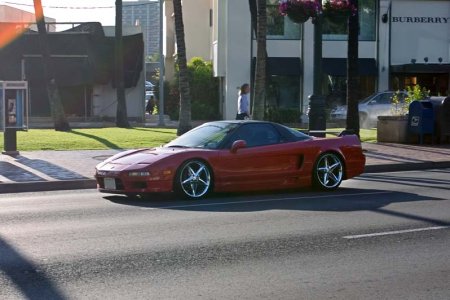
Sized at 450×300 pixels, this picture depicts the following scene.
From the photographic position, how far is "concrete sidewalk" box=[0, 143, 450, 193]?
44.5 feet

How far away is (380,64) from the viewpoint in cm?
3684

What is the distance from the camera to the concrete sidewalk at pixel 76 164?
44.5 feet

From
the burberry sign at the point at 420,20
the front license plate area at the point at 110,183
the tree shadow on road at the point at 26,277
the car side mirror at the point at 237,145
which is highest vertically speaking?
the burberry sign at the point at 420,20

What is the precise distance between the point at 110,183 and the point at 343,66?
26.8 m

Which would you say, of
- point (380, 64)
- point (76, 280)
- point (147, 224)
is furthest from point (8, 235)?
point (380, 64)

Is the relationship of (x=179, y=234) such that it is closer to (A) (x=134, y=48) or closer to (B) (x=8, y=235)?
(B) (x=8, y=235)

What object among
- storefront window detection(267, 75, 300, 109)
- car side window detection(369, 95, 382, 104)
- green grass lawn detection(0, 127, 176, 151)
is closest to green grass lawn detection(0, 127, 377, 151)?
green grass lawn detection(0, 127, 176, 151)

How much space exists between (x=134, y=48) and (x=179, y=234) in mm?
29261

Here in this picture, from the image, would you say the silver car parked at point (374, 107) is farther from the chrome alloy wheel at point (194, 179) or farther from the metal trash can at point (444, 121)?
the chrome alloy wheel at point (194, 179)

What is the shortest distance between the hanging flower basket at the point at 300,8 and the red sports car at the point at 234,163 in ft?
19.0

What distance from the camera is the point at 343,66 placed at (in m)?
36.4

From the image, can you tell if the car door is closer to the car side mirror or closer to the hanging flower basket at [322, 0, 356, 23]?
the car side mirror

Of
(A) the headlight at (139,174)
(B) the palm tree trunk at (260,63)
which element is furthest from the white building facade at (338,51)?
(A) the headlight at (139,174)

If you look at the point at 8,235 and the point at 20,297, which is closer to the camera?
the point at 20,297
